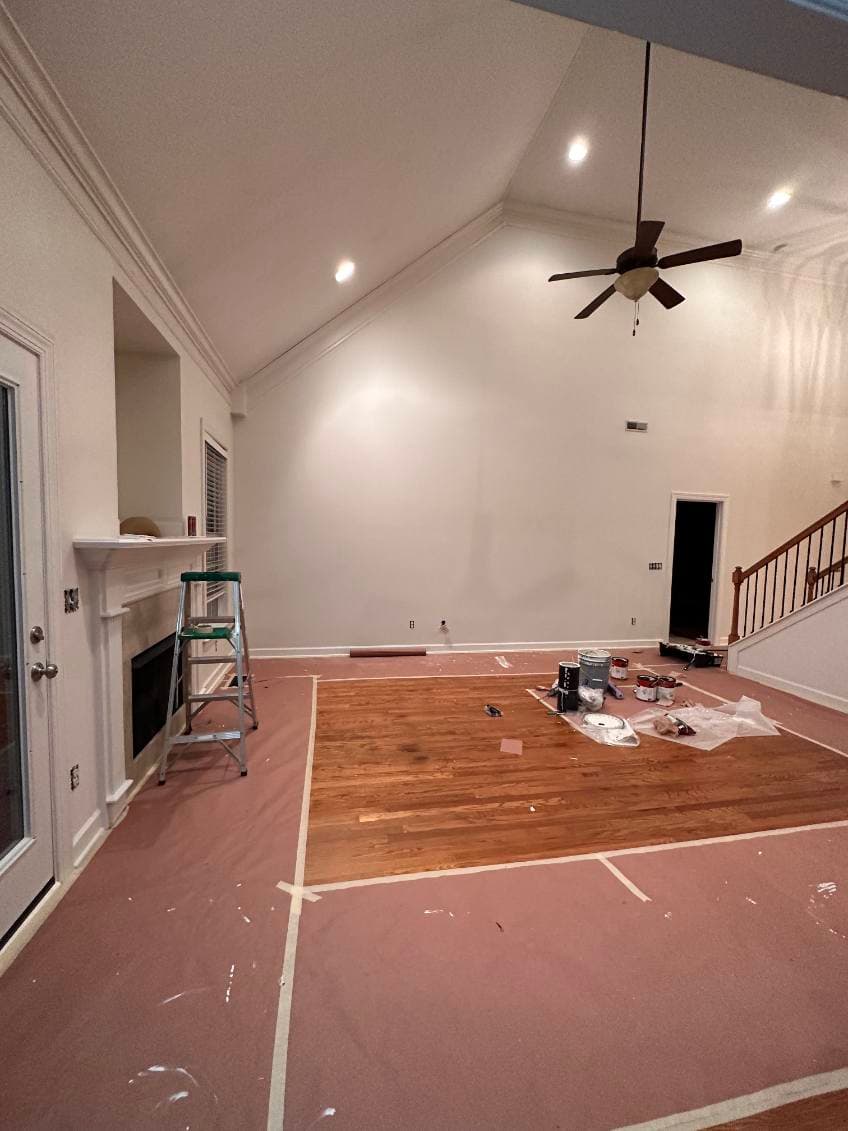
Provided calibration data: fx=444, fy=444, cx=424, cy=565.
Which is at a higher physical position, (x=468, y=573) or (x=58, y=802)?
(x=468, y=573)

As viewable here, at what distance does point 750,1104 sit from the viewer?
1071mm

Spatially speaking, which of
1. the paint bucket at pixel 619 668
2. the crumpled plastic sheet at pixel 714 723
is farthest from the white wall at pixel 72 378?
the paint bucket at pixel 619 668

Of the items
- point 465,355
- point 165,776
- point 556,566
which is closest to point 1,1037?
point 165,776

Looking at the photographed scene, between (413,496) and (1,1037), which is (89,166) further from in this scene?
(413,496)

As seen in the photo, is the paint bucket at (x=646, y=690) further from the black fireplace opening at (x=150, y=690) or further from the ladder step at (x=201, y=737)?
the black fireplace opening at (x=150, y=690)

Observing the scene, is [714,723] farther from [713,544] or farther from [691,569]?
[691,569]

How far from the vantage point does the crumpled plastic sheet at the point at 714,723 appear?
10.1ft

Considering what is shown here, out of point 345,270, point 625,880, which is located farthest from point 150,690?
point 345,270

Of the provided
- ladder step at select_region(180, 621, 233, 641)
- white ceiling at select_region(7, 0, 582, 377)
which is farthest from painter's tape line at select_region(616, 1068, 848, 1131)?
white ceiling at select_region(7, 0, 582, 377)

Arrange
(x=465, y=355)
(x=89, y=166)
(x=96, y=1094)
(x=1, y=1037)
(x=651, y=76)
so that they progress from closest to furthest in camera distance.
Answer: (x=96, y=1094) < (x=1, y=1037) < (x=89, y=166) < (x=651, y=76) < (x=465, y=355)

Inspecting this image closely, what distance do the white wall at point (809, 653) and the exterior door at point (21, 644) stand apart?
530 cm

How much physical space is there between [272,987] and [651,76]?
6.12 meters

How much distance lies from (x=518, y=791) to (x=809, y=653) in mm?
3393

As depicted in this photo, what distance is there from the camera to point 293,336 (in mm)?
4477
